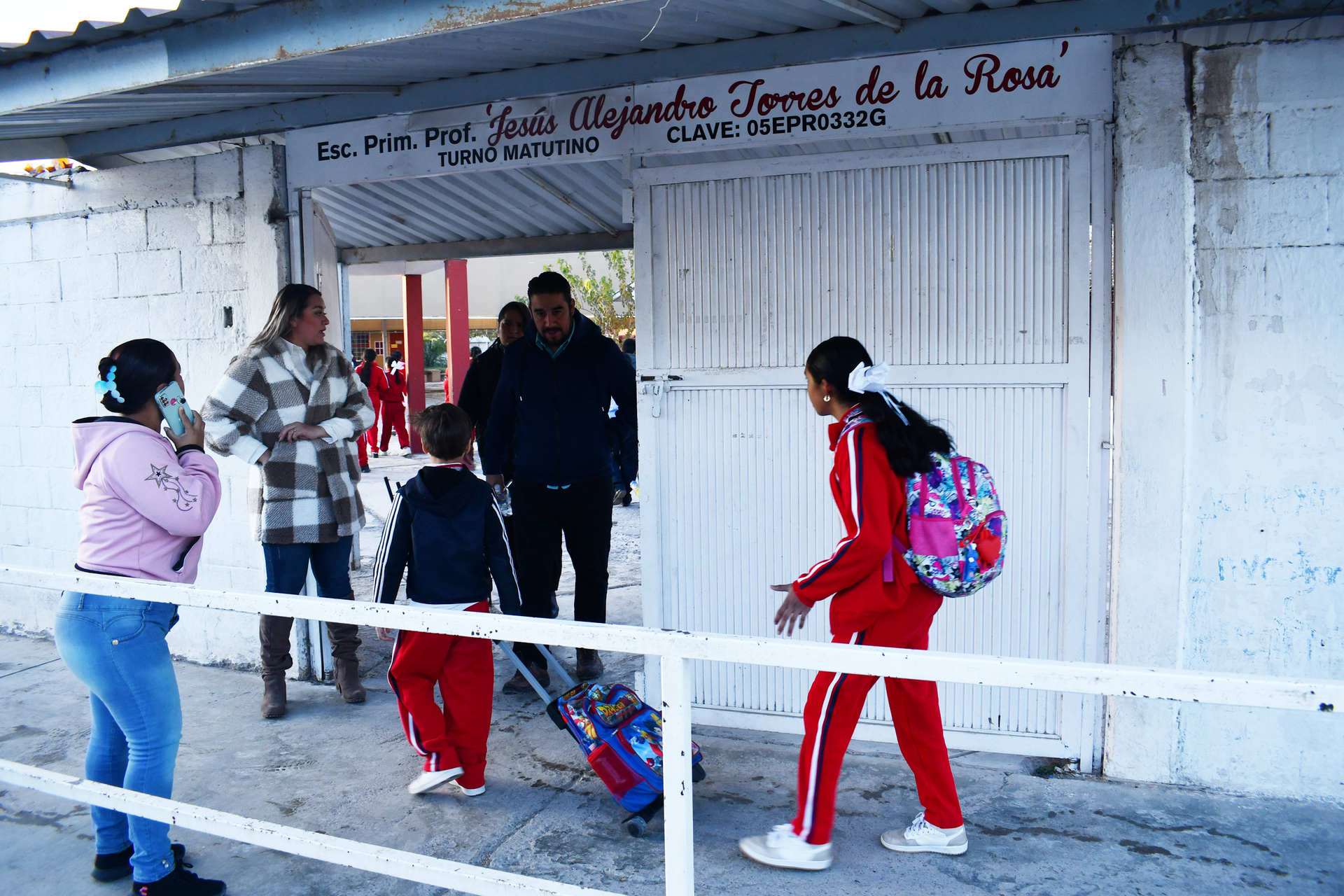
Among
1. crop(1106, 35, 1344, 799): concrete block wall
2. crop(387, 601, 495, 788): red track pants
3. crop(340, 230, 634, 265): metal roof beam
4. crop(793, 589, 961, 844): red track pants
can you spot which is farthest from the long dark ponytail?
crop(340, 230, 634, 265): metal roof beam

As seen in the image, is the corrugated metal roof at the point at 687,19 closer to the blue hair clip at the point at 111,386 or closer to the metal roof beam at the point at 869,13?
the metal roof beam at the point at 869,13

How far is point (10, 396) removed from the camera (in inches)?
234

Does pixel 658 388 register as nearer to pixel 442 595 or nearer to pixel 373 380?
pixel 442 595

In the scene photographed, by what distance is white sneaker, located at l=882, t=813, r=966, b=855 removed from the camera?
125 inches

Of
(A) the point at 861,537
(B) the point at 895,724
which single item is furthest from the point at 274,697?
(A) the point at 861,537

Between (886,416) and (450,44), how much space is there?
85.6 inches

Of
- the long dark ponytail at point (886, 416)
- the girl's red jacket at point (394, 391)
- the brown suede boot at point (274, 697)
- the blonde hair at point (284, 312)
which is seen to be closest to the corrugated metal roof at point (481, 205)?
the blonde hair at point (284, 312)

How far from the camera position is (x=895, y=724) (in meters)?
3.09

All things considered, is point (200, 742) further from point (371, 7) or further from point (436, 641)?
point (371, 7)

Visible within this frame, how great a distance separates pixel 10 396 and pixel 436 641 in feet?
13.0

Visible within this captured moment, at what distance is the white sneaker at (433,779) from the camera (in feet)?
11.9

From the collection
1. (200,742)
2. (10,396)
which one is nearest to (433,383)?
(10,396)

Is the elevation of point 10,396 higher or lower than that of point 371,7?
lower

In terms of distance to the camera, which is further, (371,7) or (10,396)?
(10,396)
